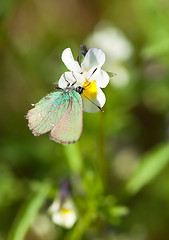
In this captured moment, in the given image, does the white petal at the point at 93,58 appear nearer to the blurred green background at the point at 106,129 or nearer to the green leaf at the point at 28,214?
the blurred green background at the point at 106,129

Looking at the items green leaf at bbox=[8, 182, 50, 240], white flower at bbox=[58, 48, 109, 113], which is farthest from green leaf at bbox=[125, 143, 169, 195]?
white flower at bbox=[58, 48, 109, 113]

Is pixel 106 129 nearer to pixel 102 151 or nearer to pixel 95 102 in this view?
pixel 102 151

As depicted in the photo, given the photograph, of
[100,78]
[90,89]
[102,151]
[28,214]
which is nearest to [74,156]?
[102,151]

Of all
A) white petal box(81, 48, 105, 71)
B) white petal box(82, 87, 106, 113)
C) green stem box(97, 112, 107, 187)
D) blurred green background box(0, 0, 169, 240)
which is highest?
blurred green background box(0, 0, 169, 240)

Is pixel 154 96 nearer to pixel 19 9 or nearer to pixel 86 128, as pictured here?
pixel 86 128

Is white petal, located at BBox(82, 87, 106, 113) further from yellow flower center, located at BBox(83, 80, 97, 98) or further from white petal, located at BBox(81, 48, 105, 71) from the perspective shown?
white petal, located at BBox(81, 48, 105, 71)

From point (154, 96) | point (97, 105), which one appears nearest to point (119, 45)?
point (154, 96)

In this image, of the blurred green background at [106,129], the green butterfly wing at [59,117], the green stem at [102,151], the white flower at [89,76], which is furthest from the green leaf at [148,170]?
the green butterfly wing at [59,117]
